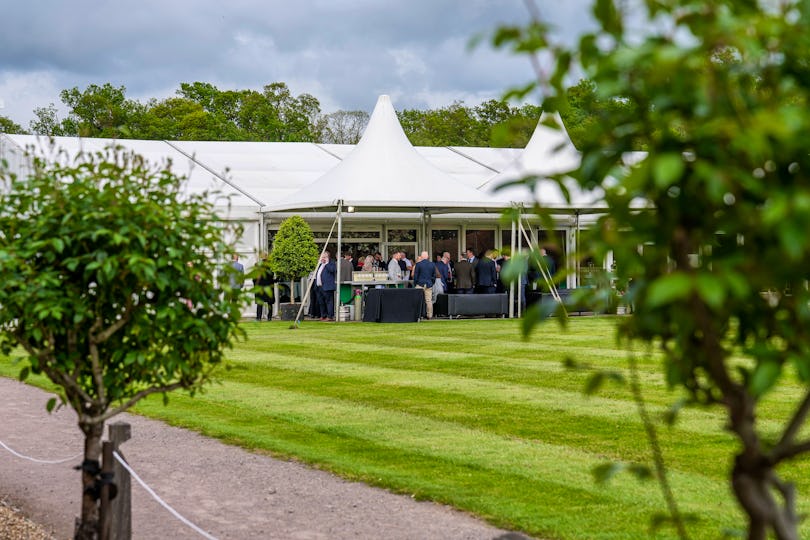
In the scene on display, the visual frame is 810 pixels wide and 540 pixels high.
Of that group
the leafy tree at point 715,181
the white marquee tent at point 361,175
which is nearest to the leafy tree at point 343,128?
the white marquee tent at point 361,175

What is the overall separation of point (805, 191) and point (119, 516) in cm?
468

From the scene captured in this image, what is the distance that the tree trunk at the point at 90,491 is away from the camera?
19.0 feet

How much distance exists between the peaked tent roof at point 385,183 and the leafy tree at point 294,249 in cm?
63

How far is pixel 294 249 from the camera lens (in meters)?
29.7

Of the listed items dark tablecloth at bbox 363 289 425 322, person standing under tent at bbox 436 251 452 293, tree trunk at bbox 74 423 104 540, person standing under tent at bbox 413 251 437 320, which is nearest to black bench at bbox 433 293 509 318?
person standing under tent at bbox 413 251 437 320

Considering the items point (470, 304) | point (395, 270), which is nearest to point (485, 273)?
point (470, 304)

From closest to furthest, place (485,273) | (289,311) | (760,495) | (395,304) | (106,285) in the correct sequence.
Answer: (760,495)
(106,285)
(395,304)
(289,311)
(485,273)

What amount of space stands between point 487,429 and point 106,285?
20.6 ft

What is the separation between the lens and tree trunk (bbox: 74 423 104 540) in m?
5.79

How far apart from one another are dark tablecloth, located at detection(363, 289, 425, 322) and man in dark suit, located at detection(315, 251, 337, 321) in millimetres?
1627

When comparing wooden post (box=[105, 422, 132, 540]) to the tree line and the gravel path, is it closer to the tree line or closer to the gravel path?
the gravel path

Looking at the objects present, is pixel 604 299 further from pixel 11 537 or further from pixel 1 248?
pixel 11 537

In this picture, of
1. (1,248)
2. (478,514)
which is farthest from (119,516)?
(478,514)

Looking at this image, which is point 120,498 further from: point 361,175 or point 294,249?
point 361,175
